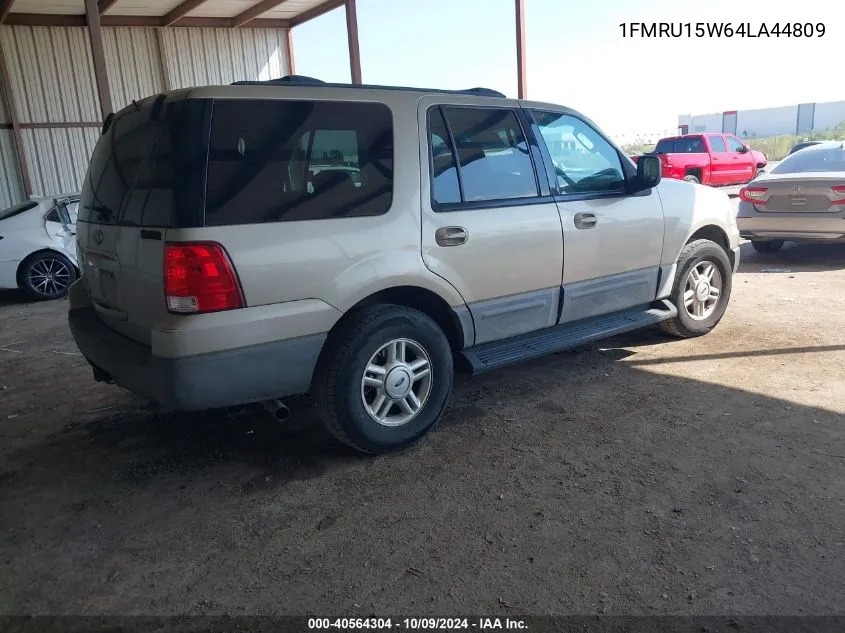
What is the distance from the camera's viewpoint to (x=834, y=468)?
3.27 m

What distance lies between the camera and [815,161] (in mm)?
9016

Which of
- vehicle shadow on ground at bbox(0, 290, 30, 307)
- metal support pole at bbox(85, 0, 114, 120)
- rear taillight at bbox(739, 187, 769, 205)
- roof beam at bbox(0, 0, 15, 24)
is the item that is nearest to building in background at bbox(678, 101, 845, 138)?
rear taillight at bbox(739, 187, 769, 205)

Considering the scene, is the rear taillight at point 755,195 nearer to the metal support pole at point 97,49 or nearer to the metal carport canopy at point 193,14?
the metal carport canopy at point 193,14

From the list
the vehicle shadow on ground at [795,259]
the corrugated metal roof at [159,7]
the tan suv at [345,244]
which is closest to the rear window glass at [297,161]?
the tan suv at [345,244]

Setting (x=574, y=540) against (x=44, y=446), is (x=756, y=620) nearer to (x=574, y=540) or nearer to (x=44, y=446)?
(x=574, y=540)

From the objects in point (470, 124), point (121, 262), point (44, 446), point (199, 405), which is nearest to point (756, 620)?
point (199, 405)

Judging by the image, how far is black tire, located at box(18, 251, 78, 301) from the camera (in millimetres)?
8820

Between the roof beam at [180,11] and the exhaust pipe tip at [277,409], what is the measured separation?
14.4 meters

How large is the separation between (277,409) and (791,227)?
768 centimetres

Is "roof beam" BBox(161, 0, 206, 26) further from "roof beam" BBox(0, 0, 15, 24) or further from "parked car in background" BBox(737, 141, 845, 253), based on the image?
"parked car in background" BBox(737, 141, 845, 253)

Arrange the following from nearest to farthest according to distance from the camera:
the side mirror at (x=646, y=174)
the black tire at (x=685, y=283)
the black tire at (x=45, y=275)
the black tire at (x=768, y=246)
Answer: the side mirror at (x=646, y=174) → the black tire at (x=685, y=283) → the black tire at (x=45, y=275) → the black tire at (x=768, y=246)

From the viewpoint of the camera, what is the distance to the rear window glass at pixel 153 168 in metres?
2.92

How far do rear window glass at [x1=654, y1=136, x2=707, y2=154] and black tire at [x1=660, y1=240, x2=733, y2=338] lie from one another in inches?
570

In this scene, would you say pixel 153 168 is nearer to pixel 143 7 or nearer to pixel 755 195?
pixel 755 195
